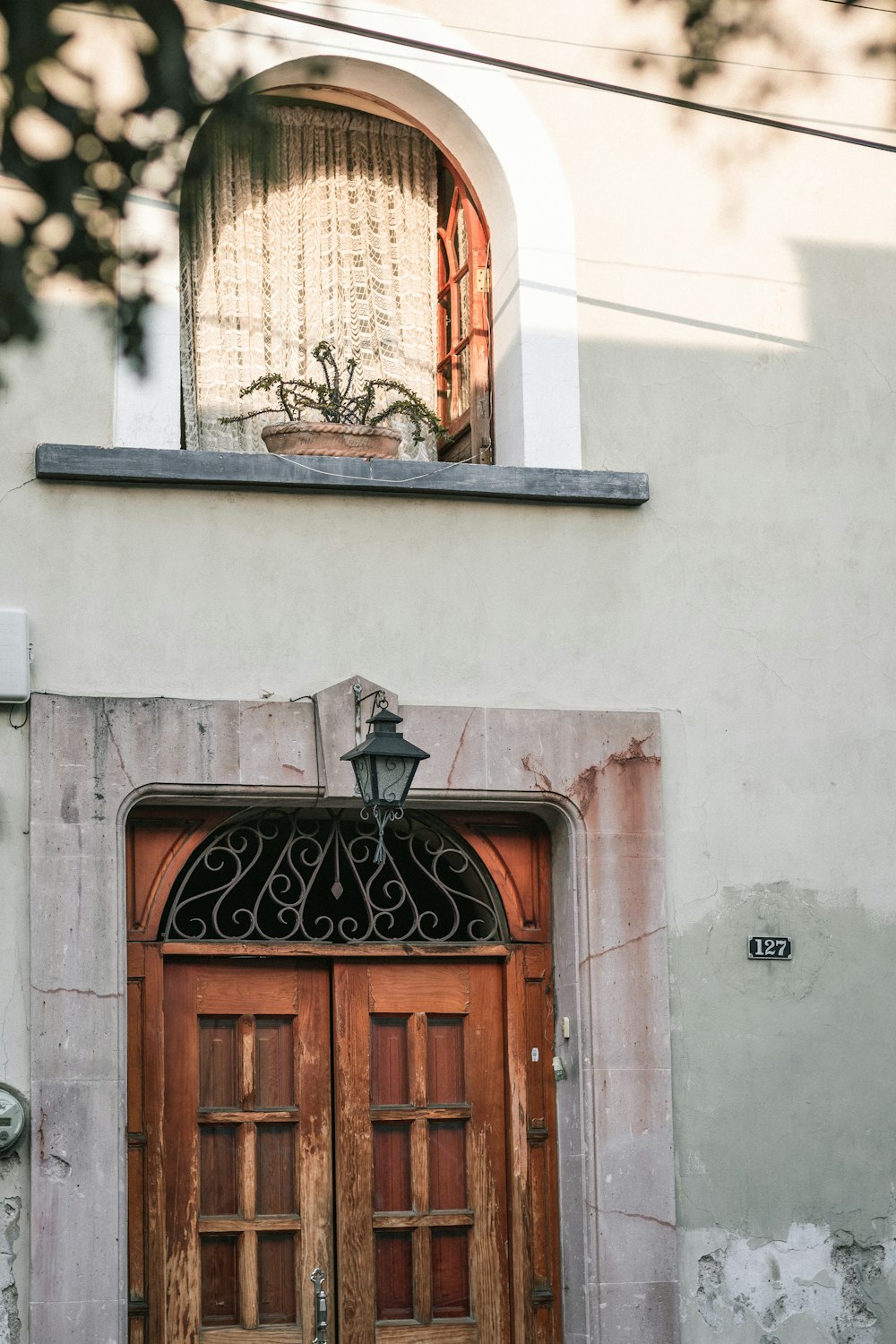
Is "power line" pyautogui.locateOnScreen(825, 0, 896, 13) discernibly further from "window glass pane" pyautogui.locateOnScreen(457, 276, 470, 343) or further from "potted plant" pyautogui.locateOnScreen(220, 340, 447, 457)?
"potted plant" pyautogui.locateOnScreen(220, 340, 447, 457)

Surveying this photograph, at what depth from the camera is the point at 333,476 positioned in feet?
25.3

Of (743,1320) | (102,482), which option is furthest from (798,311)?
(743,1320)

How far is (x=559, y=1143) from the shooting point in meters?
7.74

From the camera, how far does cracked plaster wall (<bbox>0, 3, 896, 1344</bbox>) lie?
7.54 meters

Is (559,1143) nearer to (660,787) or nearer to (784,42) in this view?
(660,787)

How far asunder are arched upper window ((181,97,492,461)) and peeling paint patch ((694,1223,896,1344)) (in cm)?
353

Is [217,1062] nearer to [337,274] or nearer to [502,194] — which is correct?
[337,274]

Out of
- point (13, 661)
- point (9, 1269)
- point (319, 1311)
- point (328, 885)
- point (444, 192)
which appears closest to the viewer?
point (9, 1269)

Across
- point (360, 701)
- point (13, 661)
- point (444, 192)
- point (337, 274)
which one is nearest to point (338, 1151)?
point (360, 701)

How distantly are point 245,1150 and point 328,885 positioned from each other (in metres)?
1.15

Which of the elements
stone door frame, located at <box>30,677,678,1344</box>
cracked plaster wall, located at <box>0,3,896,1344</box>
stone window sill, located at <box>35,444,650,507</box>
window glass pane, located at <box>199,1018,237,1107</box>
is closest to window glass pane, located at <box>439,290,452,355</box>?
cracked plaster wall, located at <box>0,3,896,1344</box>

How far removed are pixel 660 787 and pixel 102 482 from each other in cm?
257

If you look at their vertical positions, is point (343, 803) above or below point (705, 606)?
below

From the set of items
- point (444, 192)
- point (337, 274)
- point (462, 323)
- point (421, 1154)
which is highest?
point (444, 192)
